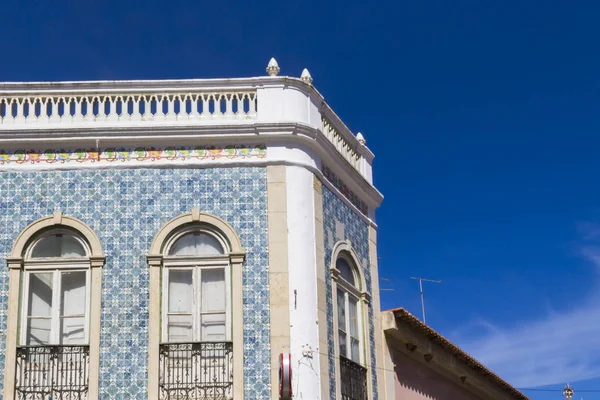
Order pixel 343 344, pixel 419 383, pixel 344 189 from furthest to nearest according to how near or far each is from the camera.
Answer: pixel 419 383
pixel 344 189
pixel 343 344

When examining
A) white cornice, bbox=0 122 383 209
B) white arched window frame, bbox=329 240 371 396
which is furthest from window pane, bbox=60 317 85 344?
white arched window frame, bbox=329 240 371 396

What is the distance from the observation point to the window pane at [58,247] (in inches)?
723

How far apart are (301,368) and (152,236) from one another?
313 centimetres

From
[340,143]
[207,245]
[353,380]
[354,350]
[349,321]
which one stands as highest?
[340,143]

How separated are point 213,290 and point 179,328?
0.80 meters

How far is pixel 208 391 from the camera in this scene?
17562mm

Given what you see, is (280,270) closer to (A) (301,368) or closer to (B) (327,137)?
(A) (301,368)

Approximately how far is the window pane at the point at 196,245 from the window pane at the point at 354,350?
10.2ft

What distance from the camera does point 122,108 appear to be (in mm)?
19188

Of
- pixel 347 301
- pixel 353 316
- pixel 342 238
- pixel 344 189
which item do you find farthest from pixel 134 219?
pixel 353 316

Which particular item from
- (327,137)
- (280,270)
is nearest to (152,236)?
(280,270)

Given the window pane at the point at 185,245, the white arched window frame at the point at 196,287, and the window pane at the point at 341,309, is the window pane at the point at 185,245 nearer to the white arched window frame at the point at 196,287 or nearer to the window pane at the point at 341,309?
the white arched window frame at the point at 196,287

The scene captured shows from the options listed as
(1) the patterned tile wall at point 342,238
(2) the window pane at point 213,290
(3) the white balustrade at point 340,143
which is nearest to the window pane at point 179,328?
(2) the window pane at point 213,290

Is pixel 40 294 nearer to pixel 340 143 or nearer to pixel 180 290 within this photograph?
pixel 180 290
